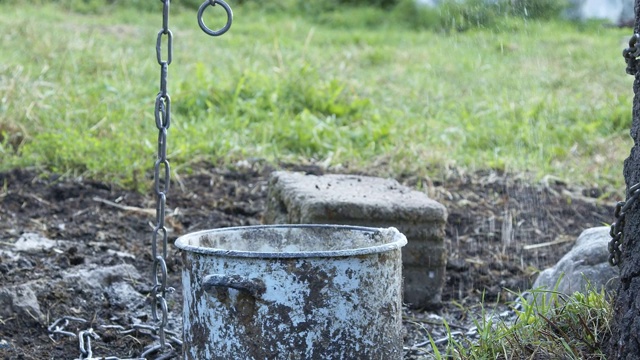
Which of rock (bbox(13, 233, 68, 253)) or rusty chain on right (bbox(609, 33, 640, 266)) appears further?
rock (bbox(13, 233, 68, 253))

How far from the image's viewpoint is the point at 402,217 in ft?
12.0

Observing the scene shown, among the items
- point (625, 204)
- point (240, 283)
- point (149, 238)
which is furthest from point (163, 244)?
point (149, 238)

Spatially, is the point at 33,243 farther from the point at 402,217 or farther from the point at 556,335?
the point at 556,335

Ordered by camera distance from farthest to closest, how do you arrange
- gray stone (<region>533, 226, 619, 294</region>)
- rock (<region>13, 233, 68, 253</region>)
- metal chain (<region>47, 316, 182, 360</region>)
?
rock (<region>13, 233, 68, 253</region>) → gray stone (<region>533, 226, 619, 294</region>) → metal chain (<region>47, 316, 182, 360</region>)

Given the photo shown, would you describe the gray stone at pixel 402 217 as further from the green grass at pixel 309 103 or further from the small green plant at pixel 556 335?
the green grass at pixel 309 103

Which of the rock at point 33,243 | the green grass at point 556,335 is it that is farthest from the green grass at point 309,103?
the green grass at point 556,335

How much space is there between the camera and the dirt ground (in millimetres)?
3236

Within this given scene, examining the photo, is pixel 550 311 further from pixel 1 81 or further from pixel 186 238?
pixel 1 81

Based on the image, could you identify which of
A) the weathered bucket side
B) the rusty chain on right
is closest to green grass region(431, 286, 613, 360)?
the rusty chain on right

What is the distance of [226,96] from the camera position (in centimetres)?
686

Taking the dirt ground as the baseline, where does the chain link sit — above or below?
above

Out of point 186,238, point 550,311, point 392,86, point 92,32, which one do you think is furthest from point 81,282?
point 92,32

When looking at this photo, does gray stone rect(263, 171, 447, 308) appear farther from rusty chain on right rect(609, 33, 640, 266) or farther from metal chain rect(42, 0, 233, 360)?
rusty chain on right rect(609, 33, 640, 266)

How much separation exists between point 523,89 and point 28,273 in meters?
6.10
